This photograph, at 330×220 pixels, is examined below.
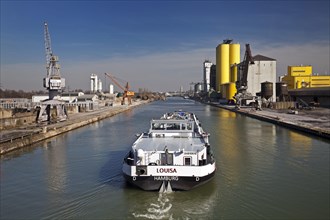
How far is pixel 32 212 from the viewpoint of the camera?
809 cm

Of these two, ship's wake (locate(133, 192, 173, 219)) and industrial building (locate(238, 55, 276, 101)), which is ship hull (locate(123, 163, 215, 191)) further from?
industrial building (locate(238, 55, 276, 101))

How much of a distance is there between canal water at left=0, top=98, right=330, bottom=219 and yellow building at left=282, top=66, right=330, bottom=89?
51499 millimetres

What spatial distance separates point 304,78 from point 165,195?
63407mm

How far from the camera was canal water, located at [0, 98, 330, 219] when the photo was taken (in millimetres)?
7945

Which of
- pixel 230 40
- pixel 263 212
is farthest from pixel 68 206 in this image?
pixel 230 40

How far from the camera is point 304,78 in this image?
64.2 meters

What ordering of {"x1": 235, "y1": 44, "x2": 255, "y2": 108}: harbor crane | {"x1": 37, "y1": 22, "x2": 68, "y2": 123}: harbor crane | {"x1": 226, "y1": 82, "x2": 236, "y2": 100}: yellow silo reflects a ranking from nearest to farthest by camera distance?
{"x1": 37, "y1": 22, "x2": 68, "y2": 123}: harbor crane
{"x1": 235, "y1": 44, "x2": 255, "y2": 108}: harbor crane
{"x1": 226, "y1": 82, "x2": 236, "y2": 100}: yellow silo

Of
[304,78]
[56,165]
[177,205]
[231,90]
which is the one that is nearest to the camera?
[177,205]

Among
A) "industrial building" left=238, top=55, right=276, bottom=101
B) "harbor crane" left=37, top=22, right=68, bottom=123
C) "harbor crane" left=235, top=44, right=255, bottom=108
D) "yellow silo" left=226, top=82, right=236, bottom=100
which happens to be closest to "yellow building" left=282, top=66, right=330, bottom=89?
"industrial building" left=238, top=55, right=276, bottom=101

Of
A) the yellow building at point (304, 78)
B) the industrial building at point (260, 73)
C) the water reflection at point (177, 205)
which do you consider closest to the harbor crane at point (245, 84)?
the industrial building at point (260, 73)

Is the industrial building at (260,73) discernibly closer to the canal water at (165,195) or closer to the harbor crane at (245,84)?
the harbor crane at (245,84)

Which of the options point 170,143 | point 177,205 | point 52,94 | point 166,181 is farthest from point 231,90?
point 177,205

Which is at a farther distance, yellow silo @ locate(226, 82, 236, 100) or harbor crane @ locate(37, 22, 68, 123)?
yellow silo @ locate(226, 82, 236, 100)

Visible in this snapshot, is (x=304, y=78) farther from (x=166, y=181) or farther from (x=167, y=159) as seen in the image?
(x=166, y=181)
